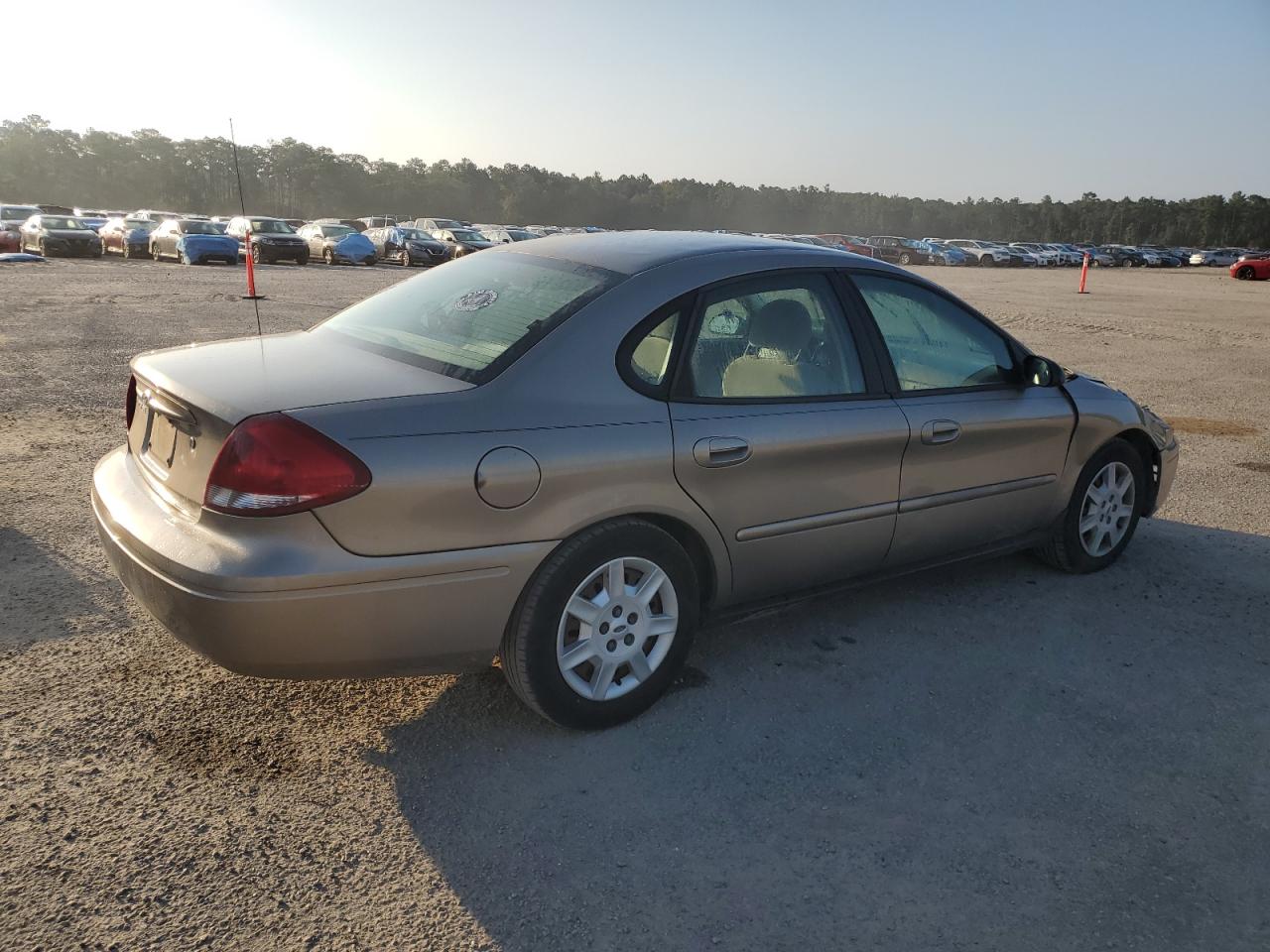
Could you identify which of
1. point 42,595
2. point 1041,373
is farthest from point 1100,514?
point 42,595

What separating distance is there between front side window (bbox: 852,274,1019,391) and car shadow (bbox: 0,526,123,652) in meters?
3.36

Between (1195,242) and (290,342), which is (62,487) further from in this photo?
(1195,242)

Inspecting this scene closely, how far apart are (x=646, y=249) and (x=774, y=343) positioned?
601 millimetres

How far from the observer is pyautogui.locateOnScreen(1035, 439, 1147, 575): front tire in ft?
15.3

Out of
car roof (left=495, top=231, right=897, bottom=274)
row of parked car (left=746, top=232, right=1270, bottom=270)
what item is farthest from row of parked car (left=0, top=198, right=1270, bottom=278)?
car roof (left=495, top=231, right=897, bottom=274)

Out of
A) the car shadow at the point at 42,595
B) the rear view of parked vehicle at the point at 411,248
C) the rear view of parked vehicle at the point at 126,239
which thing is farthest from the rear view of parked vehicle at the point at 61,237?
the car shadow at the point at 42,595

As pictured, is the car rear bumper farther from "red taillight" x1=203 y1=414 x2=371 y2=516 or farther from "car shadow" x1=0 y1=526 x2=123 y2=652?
"car shadow" x1=0 y1=526 x2=123 y2=652

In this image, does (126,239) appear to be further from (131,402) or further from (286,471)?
(286,471)

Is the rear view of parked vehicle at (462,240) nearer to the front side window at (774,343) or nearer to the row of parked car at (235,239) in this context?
the row of parked car at (235,239)

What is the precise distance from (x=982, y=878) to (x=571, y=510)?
1.52 meters

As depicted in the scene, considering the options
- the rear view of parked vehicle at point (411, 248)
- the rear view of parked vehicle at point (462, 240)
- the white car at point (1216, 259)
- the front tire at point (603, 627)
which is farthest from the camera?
the white car at point (1216, 259)

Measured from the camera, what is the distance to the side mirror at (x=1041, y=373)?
14.1ft

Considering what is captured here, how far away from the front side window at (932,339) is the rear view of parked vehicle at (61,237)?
106 feet

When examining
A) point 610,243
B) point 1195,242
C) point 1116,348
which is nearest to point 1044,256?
point 1116,348
